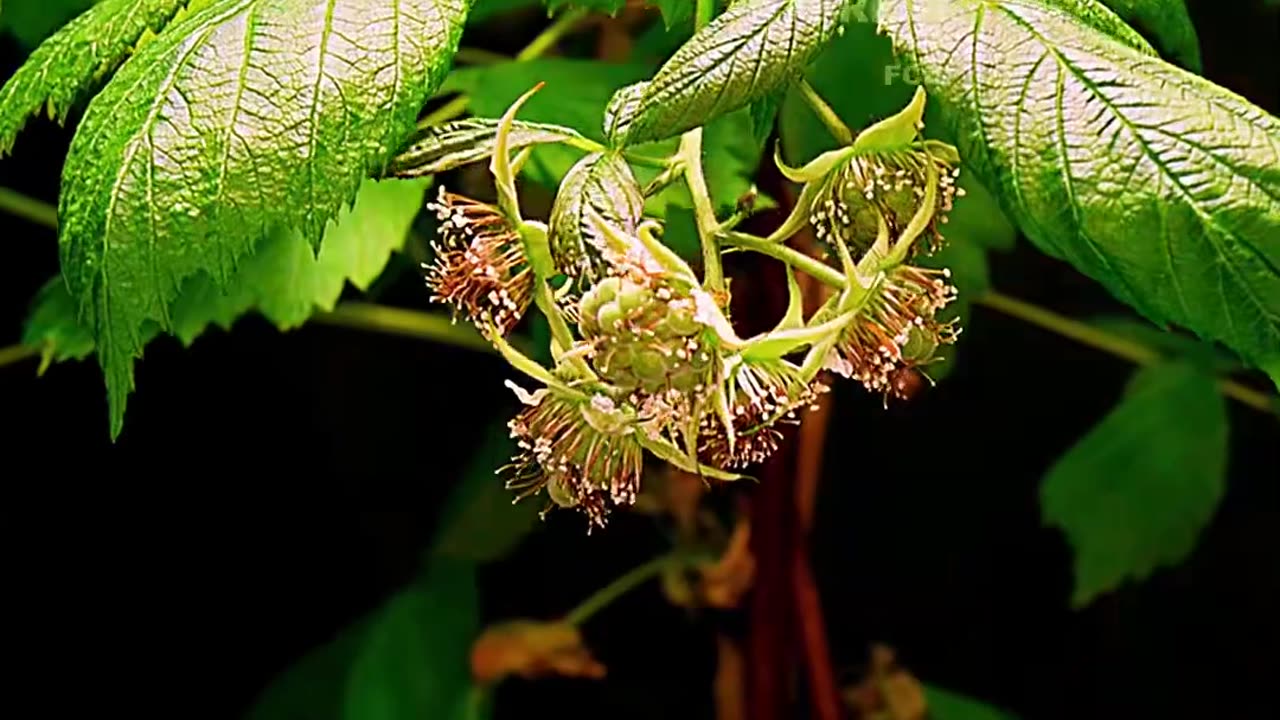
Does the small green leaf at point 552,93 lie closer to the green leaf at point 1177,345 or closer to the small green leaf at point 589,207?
the small green leaf at point 589,207

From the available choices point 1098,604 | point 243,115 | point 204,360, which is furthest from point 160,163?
point 1098,604

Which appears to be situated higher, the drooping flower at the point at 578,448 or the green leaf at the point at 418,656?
the drooping flower at the point at 578,448

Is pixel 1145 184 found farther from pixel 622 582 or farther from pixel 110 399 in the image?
pixel 622 582

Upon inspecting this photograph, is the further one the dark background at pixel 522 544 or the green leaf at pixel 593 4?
the dark background at pixel 522 544

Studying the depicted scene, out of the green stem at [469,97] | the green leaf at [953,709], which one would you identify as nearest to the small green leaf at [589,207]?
the green stem at [469,97]

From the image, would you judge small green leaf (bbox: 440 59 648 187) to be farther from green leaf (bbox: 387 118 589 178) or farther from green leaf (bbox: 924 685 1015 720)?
green leaf (bbox: 924 685 1015 720)

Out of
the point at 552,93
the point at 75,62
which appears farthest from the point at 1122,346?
the point at 75,62
